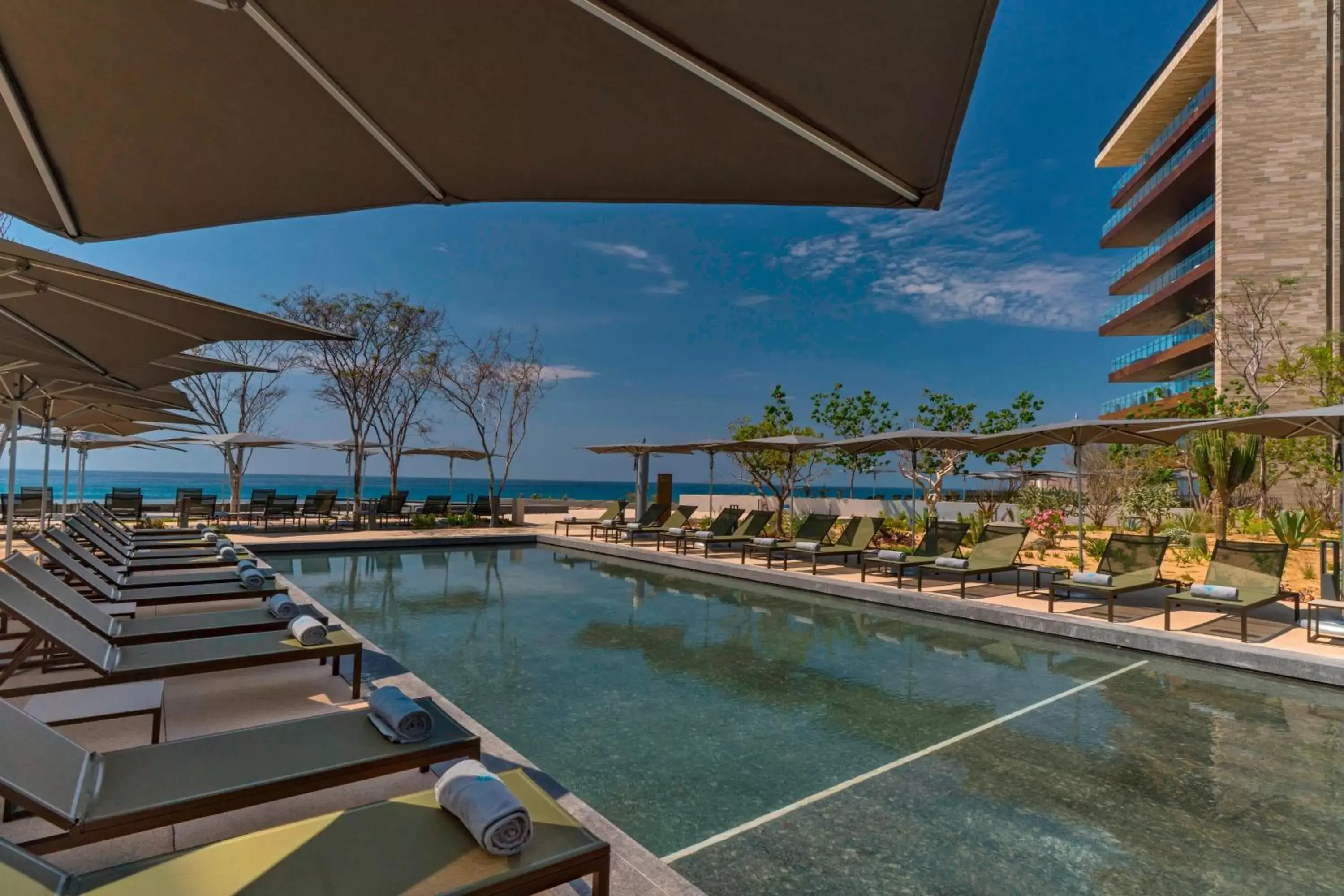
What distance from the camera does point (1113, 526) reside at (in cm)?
1709

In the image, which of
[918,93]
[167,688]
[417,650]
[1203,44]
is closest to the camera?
[918,93]

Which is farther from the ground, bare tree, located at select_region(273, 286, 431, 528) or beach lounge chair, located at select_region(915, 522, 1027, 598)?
bare tree, located at select_region(273, 286, 431, 528)

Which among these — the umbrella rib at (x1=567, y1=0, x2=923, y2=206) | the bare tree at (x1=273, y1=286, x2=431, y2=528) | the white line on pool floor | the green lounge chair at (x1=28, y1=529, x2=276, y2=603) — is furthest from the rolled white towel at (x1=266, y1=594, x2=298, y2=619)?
the bare tree at (x1=273, y1=286, x2=431, y2=528)

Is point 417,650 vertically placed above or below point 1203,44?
below

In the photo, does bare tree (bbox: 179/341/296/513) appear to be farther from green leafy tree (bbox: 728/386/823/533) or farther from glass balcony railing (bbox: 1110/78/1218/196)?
glass balcony railing (bbox: 1110/78/1218/196)

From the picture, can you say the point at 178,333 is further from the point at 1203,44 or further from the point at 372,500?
the point at 1203,44

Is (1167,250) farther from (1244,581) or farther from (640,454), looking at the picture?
(1244,581)

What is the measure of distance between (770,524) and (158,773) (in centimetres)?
1441

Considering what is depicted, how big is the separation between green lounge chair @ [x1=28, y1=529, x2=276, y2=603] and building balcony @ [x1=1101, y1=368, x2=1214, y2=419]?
29.1m

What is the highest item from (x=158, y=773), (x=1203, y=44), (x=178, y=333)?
(x=1203, y=44)

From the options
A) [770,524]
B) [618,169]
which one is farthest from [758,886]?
[770,524]

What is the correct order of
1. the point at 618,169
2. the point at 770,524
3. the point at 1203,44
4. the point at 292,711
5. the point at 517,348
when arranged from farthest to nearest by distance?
the point at 1203,44 → the point at 517,348 → the point at 770,524 → the point at 292,711 → the point at 618,169

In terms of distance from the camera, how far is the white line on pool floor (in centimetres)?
307

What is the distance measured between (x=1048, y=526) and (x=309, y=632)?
12792 millimetres
